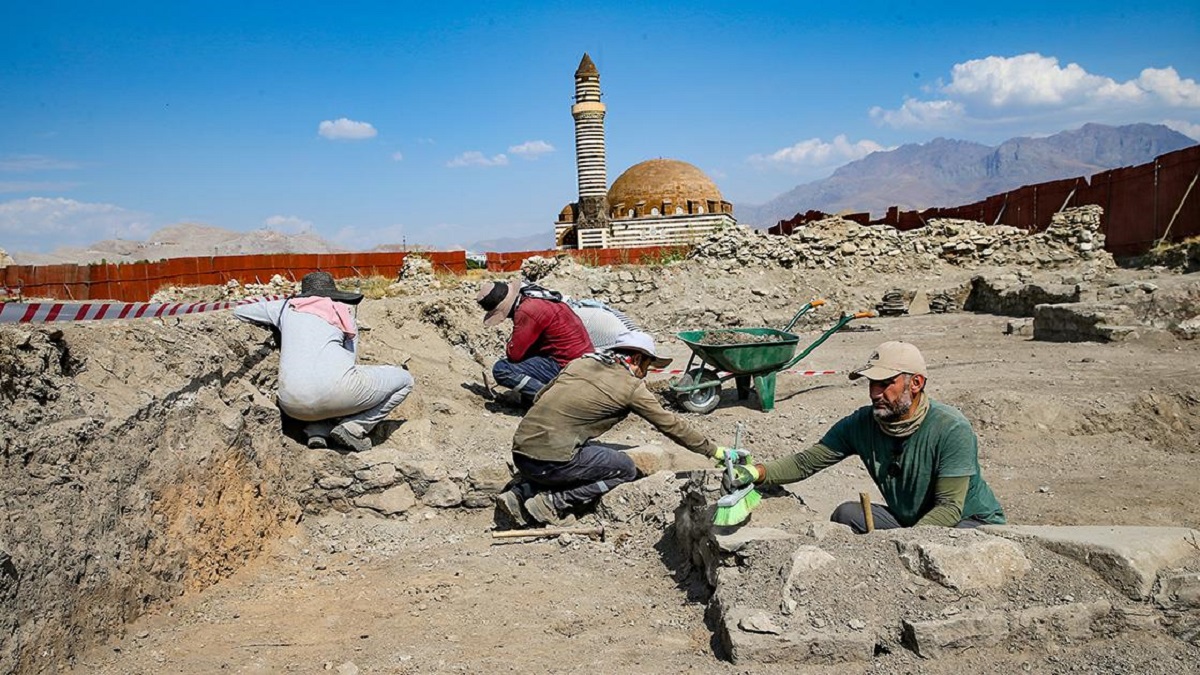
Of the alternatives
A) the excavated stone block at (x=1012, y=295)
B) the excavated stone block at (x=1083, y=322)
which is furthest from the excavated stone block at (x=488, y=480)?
the excavated stone block at (x=1012, y=295)

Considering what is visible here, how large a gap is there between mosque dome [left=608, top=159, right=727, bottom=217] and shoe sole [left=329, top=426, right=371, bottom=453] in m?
31.2

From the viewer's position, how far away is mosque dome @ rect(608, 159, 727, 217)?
35938 millimetres

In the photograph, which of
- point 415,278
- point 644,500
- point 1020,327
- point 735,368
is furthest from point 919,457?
point 415,278

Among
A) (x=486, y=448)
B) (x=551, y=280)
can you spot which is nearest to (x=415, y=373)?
(x=486, y=448)

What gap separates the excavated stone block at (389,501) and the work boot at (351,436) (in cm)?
32

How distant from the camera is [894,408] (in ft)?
10.2

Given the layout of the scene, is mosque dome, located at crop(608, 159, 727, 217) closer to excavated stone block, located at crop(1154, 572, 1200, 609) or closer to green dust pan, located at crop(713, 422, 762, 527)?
green dust pan, located at crop(713, 422, 762, 527)

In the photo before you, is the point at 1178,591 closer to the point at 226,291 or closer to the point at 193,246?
the point at 226,291

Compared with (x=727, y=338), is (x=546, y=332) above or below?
above

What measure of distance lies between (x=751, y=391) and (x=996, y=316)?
7.55 meters

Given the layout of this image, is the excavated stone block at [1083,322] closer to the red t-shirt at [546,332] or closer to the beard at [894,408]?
the red t-shirt at [546,332]

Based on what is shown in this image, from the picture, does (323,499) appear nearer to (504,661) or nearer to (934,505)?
(504,661)

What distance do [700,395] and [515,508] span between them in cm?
352

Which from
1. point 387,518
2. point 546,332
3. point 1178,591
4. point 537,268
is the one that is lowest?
A: point 387,518
